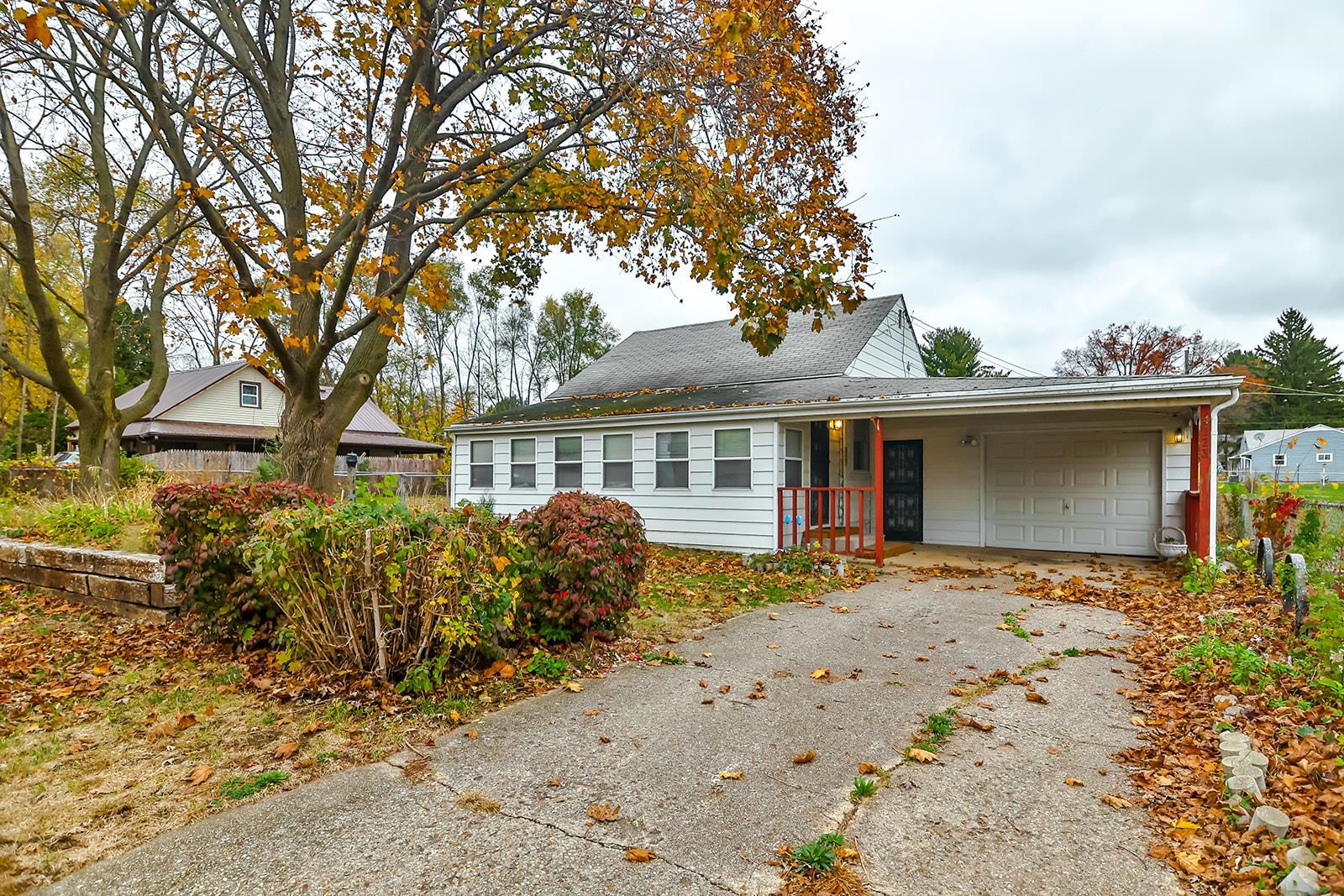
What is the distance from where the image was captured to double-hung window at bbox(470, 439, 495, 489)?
14.0 meters

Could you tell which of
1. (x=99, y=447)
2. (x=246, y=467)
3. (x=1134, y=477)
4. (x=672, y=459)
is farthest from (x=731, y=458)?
(x=246, y=467)

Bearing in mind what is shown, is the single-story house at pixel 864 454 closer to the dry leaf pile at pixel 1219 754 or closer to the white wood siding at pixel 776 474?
the white wood siding at pixel 776 474

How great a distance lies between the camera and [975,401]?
8.59 m

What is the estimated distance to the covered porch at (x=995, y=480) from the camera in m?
10.0

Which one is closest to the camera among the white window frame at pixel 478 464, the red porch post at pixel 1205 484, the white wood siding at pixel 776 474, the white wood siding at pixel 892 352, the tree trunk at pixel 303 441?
the tree trunk at pixel 303 441

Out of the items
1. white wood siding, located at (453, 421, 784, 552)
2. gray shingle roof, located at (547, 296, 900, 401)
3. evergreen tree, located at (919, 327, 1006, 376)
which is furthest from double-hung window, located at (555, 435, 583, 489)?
evergreen tree, located at (919, 327, 1006, 376)

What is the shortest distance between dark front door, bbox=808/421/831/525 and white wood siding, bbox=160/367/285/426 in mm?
22657

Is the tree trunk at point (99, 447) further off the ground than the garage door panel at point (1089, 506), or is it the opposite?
the tree trunk at point (99, 447)

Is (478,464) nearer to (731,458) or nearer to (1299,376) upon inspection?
(731,458)

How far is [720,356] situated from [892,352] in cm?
385

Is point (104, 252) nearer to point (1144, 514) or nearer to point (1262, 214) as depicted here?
point (1144, 514)

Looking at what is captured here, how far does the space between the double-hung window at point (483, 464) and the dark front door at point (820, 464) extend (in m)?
6.74

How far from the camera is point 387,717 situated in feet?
12.2

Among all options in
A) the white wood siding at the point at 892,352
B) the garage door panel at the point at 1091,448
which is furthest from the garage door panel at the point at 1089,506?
the white wood siding at the point at 892,352
